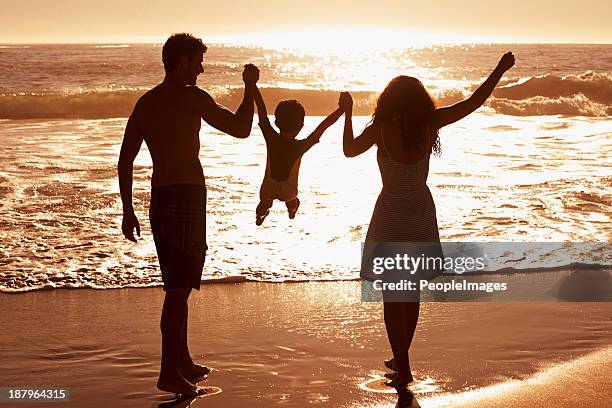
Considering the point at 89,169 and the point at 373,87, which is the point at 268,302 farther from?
the point at 373,87

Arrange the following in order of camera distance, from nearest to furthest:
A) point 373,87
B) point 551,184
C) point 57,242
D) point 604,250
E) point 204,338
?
point 204,338
point 604,250
point 57,242
point 551,184
point 373,87

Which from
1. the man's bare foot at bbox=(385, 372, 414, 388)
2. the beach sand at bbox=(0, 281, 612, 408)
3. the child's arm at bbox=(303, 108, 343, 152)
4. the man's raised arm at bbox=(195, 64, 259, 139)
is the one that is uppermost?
the man's raised arm at bbox=(195, 64, 259, 139)

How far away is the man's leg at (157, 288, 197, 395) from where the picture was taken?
5.07 metres

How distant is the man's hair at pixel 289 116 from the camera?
5246mm

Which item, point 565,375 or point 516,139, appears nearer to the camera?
point 565,375

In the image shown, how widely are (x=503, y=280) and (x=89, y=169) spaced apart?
8322mm

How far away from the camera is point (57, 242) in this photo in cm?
938

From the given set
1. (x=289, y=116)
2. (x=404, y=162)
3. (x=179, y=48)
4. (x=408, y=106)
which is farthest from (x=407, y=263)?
(x=179, y=48)

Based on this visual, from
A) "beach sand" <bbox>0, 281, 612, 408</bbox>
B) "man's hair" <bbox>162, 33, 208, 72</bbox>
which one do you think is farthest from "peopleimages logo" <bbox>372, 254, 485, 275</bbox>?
"man's hair" <bbox>162, 33, 208, 72</bbox>

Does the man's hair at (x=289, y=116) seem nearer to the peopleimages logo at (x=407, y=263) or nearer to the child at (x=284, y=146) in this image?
the child at (x=284, y=146)

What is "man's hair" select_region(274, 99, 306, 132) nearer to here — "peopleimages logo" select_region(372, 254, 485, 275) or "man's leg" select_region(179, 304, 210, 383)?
"peopleimages logo" select_region(372, 254, 485, 275)

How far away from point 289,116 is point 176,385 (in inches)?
64.0

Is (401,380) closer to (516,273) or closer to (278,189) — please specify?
(278,189)

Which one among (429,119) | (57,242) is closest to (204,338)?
(429,119)
